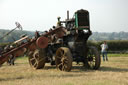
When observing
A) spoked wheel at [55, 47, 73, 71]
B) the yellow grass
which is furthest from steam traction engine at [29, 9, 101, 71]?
the yellow grass

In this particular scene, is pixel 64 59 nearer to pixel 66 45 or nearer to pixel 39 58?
pixel 66 45

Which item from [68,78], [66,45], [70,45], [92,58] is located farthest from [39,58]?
[68,78]

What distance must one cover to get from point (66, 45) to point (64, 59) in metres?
1.24

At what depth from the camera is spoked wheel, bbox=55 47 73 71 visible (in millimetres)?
9587

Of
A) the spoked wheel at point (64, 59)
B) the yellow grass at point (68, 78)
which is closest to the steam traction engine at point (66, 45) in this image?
the spoked wheel at point (64, 59)

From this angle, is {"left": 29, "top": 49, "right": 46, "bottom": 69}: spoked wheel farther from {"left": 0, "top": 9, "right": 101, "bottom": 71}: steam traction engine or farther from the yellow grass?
the yellow grass

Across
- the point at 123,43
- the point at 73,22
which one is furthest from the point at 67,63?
the point at 123,43

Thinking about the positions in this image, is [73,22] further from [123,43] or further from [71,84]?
[123,43]

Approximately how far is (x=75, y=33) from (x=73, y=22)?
72 centimetres

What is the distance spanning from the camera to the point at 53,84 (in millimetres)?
6879

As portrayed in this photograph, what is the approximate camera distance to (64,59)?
33.1ft

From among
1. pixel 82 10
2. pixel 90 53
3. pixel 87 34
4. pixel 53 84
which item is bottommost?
pixel 53 84

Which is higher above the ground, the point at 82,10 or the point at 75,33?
the point at 82,10

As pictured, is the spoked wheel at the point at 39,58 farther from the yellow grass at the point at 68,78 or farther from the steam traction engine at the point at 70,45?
the yellow grass at the point at 68,78
